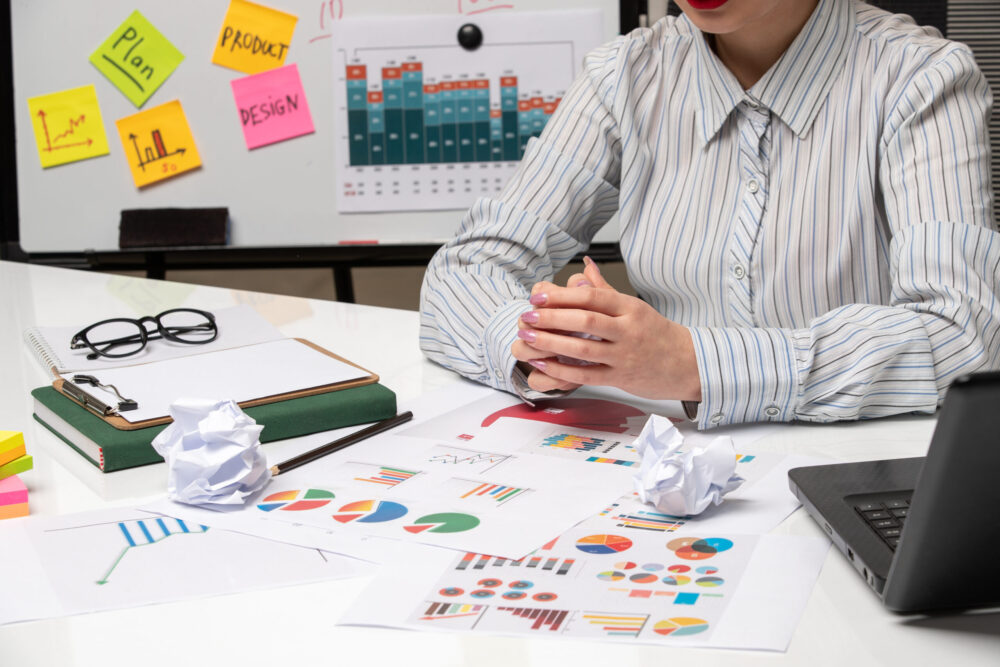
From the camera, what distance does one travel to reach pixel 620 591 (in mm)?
521

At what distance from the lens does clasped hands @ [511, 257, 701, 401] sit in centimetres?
80

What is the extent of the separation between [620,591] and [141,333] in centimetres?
69

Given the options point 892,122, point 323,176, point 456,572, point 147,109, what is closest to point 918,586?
point 456,572

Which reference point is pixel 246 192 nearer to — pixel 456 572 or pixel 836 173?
pixel 836 173

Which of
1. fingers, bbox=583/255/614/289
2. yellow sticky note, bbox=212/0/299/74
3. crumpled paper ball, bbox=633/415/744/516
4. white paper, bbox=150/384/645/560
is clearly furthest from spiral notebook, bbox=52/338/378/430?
yellow sticky note, bbox=212/0/299/74

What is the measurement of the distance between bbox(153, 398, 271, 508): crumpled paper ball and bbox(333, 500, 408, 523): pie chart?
7 cm

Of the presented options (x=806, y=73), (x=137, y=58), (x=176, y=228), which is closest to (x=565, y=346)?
(x=806, y=73)

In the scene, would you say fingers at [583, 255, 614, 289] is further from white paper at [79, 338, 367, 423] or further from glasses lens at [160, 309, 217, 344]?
glasses lens at [160, 309, 217, 344]

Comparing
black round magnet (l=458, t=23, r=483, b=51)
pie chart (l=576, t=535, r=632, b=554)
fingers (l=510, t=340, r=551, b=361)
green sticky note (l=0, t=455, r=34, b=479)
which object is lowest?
pie chart (l=576, t=535, r=632, b=554)

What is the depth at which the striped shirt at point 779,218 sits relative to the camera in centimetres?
84

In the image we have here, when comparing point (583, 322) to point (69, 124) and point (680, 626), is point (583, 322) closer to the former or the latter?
point (680, 626)

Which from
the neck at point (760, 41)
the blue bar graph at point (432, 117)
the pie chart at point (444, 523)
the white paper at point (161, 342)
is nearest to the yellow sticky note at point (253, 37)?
the blue bar graph at point (432, 117)

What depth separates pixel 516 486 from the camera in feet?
2.22

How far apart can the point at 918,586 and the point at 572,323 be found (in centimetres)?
38
